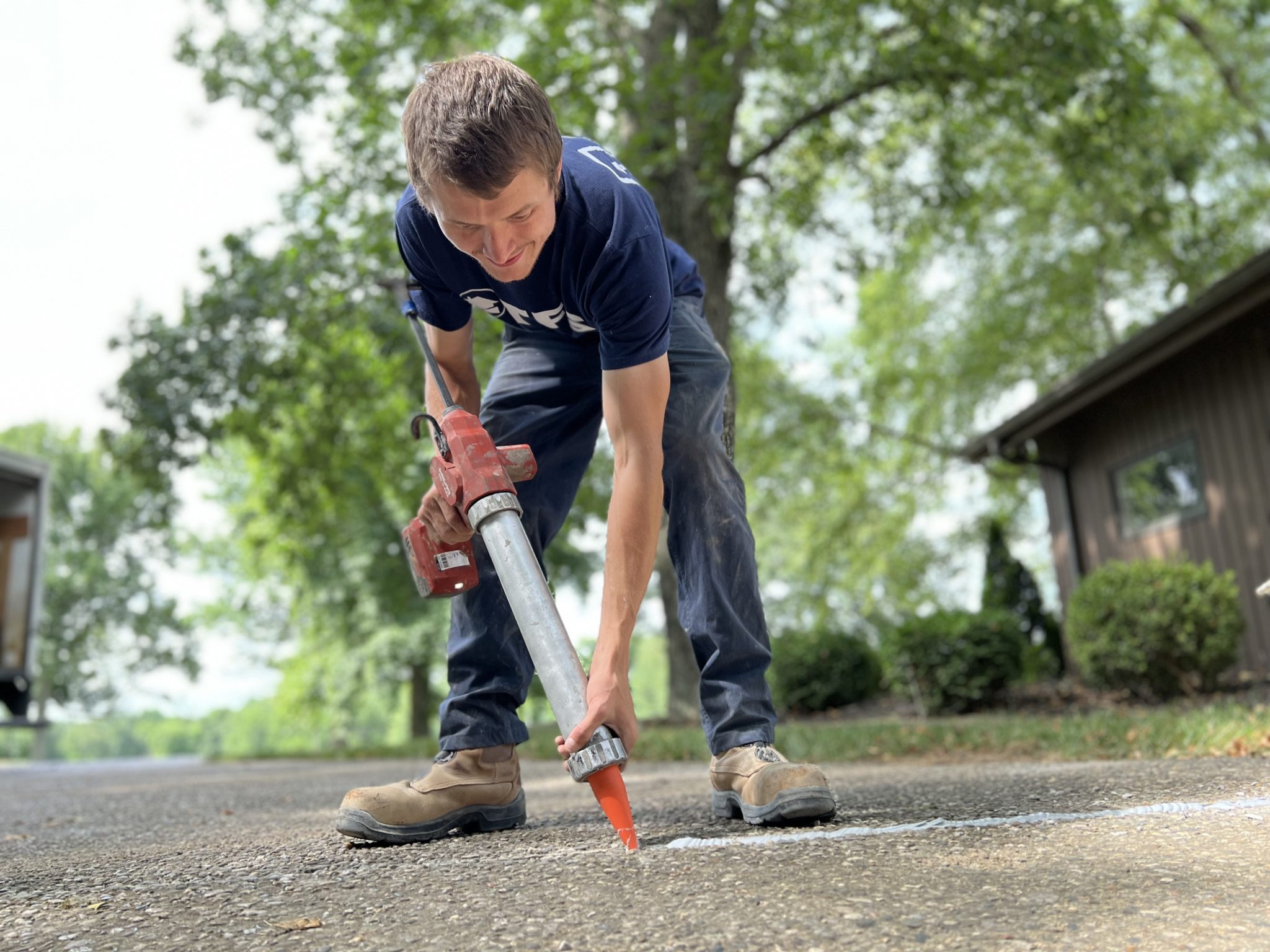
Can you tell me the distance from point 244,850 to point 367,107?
32.0ft

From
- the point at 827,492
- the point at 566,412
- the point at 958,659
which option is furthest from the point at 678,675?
the point at 827,492

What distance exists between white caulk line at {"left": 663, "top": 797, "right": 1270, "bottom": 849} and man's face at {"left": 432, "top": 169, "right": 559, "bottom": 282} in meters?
1.19

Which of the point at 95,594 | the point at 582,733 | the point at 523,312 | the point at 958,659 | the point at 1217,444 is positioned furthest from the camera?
the point at 95,594

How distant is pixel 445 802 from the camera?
244cm

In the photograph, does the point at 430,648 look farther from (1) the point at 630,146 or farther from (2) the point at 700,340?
(2) the point at 700,340

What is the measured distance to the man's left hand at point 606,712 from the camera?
190 centimetres

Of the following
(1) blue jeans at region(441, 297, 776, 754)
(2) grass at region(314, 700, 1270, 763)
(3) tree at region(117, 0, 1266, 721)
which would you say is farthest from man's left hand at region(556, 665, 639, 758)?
(3) tree at region(117, 0, 1266, 721)

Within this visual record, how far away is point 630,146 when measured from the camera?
28.5 ft

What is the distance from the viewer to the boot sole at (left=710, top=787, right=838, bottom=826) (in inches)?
87.7

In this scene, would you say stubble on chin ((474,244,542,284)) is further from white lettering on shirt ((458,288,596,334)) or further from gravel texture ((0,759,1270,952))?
gravel texture ((0,759,1270,952))

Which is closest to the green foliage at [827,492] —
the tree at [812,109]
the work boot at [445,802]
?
the tree at [812,109]

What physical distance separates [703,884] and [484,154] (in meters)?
1.29

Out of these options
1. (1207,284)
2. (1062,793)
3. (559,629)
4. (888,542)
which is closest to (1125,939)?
(559,629)

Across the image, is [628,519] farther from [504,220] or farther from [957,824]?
[957,824]
